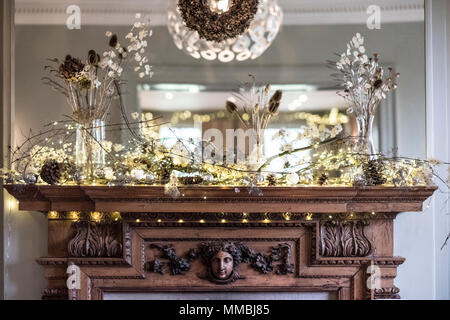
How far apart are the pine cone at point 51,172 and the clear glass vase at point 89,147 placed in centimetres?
11

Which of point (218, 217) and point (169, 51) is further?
point (169, 51)

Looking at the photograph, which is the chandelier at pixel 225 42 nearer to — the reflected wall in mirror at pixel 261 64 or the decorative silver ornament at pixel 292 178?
the reflected wall in mirror at pixel 261 64

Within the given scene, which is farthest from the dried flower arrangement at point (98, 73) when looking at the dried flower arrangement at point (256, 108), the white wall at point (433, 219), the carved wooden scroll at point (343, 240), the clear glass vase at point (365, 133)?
the white wall at point (433, 219)

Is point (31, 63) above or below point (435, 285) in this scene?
above

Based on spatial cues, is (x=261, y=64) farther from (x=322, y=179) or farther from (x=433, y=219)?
(x=433, y=219)

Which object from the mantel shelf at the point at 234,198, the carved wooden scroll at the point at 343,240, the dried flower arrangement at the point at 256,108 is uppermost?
the dried flower arrangement at the point at 256,108

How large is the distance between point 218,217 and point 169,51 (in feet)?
2.92

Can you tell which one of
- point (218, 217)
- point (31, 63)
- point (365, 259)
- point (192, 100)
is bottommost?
point (365, 259)

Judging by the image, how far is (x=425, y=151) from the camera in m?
2.81

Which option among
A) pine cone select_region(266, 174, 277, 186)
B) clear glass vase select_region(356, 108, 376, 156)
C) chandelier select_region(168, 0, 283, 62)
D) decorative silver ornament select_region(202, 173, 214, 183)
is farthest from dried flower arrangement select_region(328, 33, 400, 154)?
decorative silver ornament select_region(202, 173, 214, 183)

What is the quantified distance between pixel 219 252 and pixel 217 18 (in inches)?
46.2

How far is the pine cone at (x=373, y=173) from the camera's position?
8.32ft

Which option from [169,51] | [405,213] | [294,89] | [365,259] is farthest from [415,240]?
[169,51]
